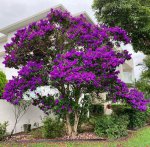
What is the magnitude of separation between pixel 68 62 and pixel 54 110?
2.13 metres

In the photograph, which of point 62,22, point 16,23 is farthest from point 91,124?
point 16,23

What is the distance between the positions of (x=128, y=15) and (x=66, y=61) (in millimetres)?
7756

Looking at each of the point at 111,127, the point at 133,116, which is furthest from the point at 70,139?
the point at 133,116

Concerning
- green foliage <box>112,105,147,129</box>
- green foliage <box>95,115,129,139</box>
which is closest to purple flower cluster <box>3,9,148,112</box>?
green foliage <box>95,115,129,139</box>

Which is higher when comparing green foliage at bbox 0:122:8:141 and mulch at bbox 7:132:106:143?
green foliage at bbox 0:122:8:141

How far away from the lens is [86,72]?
31.1 ft

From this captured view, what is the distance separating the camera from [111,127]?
1084 centimetres

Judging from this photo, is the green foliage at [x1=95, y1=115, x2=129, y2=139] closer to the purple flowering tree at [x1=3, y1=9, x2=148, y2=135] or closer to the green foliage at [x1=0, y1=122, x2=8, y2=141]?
the purple flowering tree at [x1=3, y1=9, x2=148, y2=135]

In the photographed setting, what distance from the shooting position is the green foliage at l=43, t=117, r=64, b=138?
1067 cm

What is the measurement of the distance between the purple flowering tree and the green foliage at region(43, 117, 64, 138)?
0.38 m

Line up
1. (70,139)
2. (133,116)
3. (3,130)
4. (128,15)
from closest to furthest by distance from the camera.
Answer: (70,139), (3,130), (133,116), (128,15)

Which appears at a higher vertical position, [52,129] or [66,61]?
[66,61]

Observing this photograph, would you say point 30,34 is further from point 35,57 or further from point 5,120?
point 5,120

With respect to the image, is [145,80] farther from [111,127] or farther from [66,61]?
[66,61]
